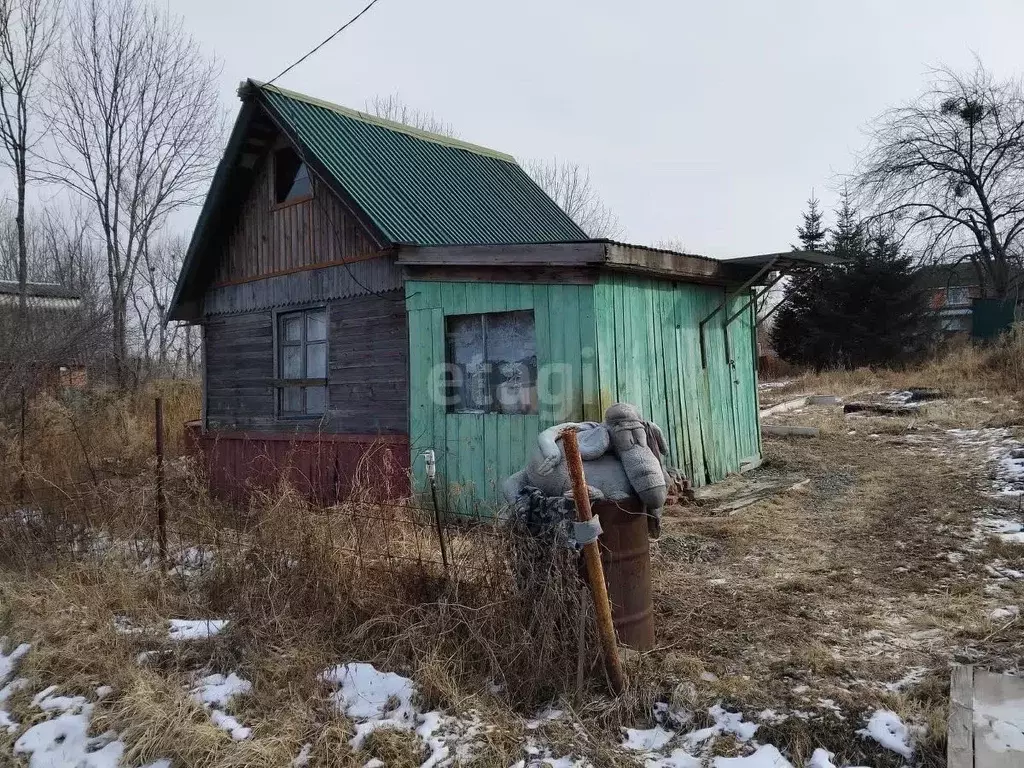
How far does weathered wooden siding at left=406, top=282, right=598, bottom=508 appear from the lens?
23.6ft

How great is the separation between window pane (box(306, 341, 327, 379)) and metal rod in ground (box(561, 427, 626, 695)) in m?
6.46

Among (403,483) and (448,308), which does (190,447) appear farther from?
(448,308)

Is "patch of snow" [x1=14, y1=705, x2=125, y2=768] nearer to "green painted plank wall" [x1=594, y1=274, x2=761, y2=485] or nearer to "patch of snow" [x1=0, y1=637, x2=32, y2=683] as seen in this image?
"patch of snow" [x1=0, y1=637, x2=32, y2=683]

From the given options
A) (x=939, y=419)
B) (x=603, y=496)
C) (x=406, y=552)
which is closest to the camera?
(x=603, y=496)

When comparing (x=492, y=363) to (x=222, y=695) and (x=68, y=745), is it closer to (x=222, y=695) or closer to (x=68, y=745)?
(x=222, y=695)

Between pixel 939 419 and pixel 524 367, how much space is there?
30.8 ft

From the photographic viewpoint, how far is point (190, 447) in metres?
11.9

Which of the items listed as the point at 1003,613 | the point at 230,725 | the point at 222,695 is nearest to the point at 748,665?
the point at 1003,613

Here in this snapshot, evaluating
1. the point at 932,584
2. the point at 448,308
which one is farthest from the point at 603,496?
the point at 448,308

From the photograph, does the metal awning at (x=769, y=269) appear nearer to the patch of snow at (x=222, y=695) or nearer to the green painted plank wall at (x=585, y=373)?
the green painted plank wall at (x=585, y=373)

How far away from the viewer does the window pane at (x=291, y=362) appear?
10117 mm

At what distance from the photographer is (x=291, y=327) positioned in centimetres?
1028

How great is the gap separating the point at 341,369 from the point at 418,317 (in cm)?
160

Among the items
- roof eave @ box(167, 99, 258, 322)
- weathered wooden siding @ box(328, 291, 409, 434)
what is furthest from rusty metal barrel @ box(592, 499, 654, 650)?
roof eave @ box(167, 99, 258, 322)
